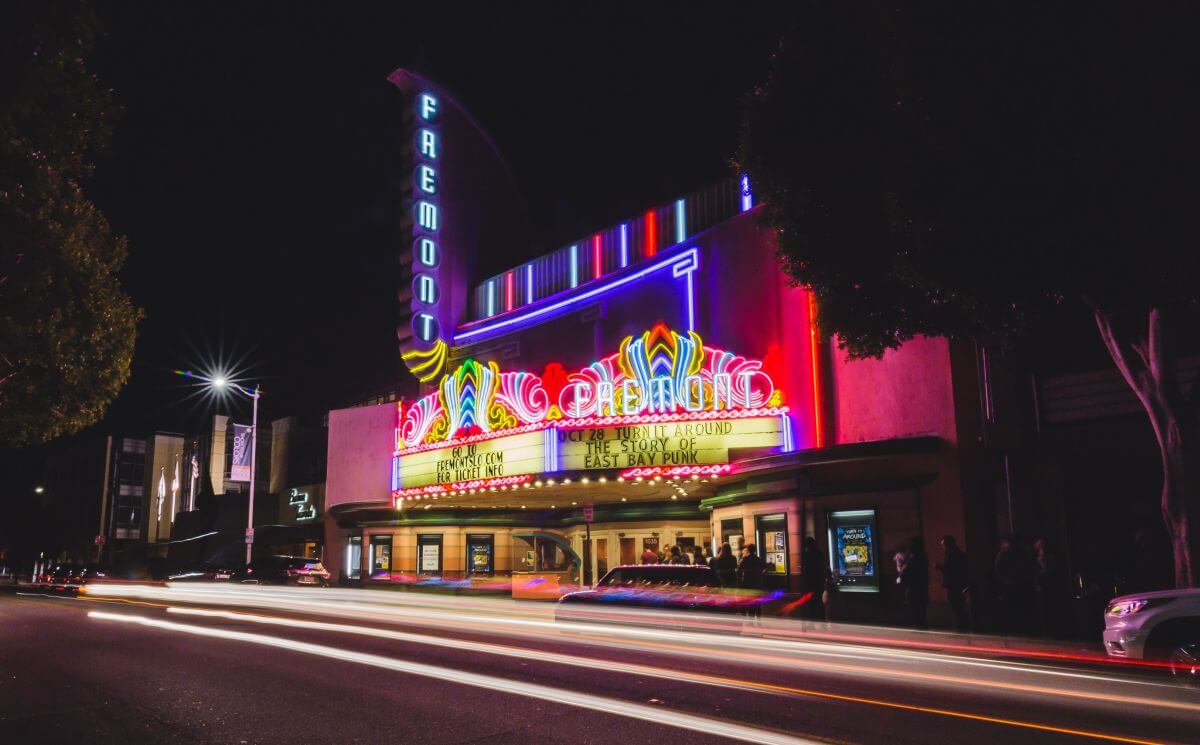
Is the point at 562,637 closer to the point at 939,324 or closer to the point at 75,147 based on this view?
the point at 939,324

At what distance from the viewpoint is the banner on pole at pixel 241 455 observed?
Answer: 3372cm

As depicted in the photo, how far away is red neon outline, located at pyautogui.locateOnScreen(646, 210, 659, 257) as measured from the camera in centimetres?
2622

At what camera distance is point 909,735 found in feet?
21.4

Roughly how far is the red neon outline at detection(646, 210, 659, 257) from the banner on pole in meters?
18.7

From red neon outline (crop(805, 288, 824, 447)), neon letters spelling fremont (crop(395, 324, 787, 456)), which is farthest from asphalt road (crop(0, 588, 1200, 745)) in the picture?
neon letters spelling fremont (crop(395, 324, 787, 456))

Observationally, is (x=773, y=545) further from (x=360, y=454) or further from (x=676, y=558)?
(x=360, y=454)

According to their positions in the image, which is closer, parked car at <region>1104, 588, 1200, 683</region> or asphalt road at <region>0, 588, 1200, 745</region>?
asphalt road at <region>0, 588, 1200, 745</region>

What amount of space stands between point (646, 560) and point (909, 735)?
646 inches

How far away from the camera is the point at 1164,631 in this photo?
9727mm

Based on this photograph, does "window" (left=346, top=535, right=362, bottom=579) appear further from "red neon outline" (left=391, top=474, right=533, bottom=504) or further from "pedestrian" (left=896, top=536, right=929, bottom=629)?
"pedestrian" (left=896, top=536, right=929, bottom=629)

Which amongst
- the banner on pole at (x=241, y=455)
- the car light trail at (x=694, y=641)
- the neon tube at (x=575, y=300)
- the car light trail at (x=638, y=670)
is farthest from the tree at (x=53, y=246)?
the banner on pole at (x=241, y=455)

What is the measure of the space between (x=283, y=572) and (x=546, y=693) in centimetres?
2232

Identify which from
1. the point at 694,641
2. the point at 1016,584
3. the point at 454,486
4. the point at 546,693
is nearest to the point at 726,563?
the point at 1016,584

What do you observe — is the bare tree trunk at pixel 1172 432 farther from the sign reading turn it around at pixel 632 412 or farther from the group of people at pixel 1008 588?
the sign reading turn it around at pixel 632 412
